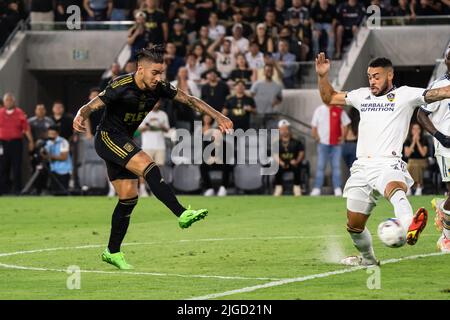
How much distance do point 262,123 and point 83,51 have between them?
7.39m

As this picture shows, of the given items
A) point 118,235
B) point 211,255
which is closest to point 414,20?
point 211,255

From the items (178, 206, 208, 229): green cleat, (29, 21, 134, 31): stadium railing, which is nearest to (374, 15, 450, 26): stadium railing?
(29, 21, 134, 31): stadium railing

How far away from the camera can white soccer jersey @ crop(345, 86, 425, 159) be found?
507 inches

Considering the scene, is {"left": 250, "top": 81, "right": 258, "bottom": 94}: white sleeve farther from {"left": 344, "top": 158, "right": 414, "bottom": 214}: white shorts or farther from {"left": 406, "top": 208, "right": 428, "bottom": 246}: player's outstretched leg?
{"left": 406, "top": 208, "right": 428, "bottom": 246}: player's outstretched leg

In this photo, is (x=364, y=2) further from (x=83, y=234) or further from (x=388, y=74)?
(x=388, y=74)

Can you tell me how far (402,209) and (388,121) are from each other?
48.8 inches

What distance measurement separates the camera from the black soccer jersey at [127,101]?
527 inches

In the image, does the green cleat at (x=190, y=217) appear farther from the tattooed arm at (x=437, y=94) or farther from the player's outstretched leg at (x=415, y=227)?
the tattooed arm at (x=437, y=94)

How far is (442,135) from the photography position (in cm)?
1510

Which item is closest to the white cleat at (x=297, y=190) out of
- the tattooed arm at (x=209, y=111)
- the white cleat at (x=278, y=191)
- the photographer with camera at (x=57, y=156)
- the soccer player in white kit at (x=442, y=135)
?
the white cleat at (x=278, y=191)

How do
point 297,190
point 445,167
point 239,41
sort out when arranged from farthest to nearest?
point 239,41, point 297,190, point 445,167

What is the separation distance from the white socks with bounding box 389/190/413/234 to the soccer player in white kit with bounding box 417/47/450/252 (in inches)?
114

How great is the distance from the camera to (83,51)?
33812mm

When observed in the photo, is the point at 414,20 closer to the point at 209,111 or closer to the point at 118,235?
the point at 209,111
